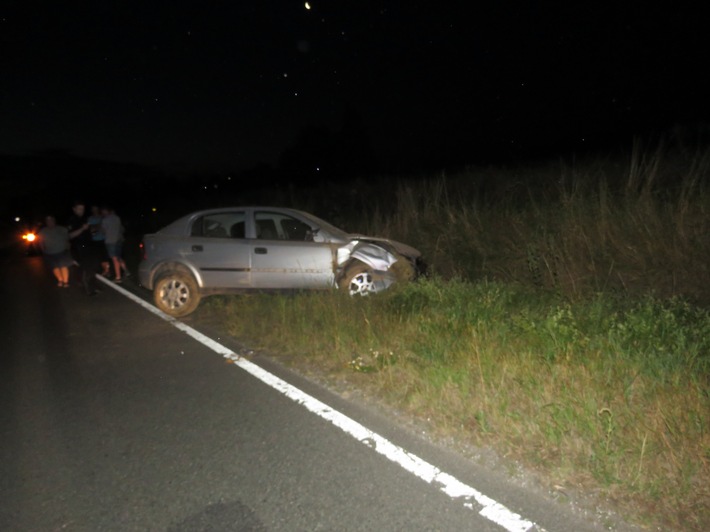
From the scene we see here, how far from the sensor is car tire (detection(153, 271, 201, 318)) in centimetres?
855

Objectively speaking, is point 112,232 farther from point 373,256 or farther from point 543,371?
point 543,371

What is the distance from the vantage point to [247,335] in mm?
7188

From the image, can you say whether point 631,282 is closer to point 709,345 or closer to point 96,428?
point 709,345

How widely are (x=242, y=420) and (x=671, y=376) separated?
3.59m

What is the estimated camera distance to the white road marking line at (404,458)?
298cm

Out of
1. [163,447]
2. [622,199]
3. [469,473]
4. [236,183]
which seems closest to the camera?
[469,473]

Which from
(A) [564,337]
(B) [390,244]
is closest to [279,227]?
(B) [390,244]

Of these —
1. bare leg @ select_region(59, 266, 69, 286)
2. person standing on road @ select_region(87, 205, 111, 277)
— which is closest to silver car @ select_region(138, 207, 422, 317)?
person standing on road @ select_region(87, 205, 111, 277)

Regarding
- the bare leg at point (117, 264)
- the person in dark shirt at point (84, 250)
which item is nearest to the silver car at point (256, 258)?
the person in dark shirt at point (84, 250)

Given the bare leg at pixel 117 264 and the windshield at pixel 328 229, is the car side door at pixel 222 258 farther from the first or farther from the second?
the bare leg at pixel 117 264

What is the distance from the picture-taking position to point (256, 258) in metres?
8.45

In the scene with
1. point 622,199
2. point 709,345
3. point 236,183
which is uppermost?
point 236,183

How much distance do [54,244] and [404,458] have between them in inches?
428

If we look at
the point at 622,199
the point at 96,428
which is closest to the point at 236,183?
the point at 622,199
